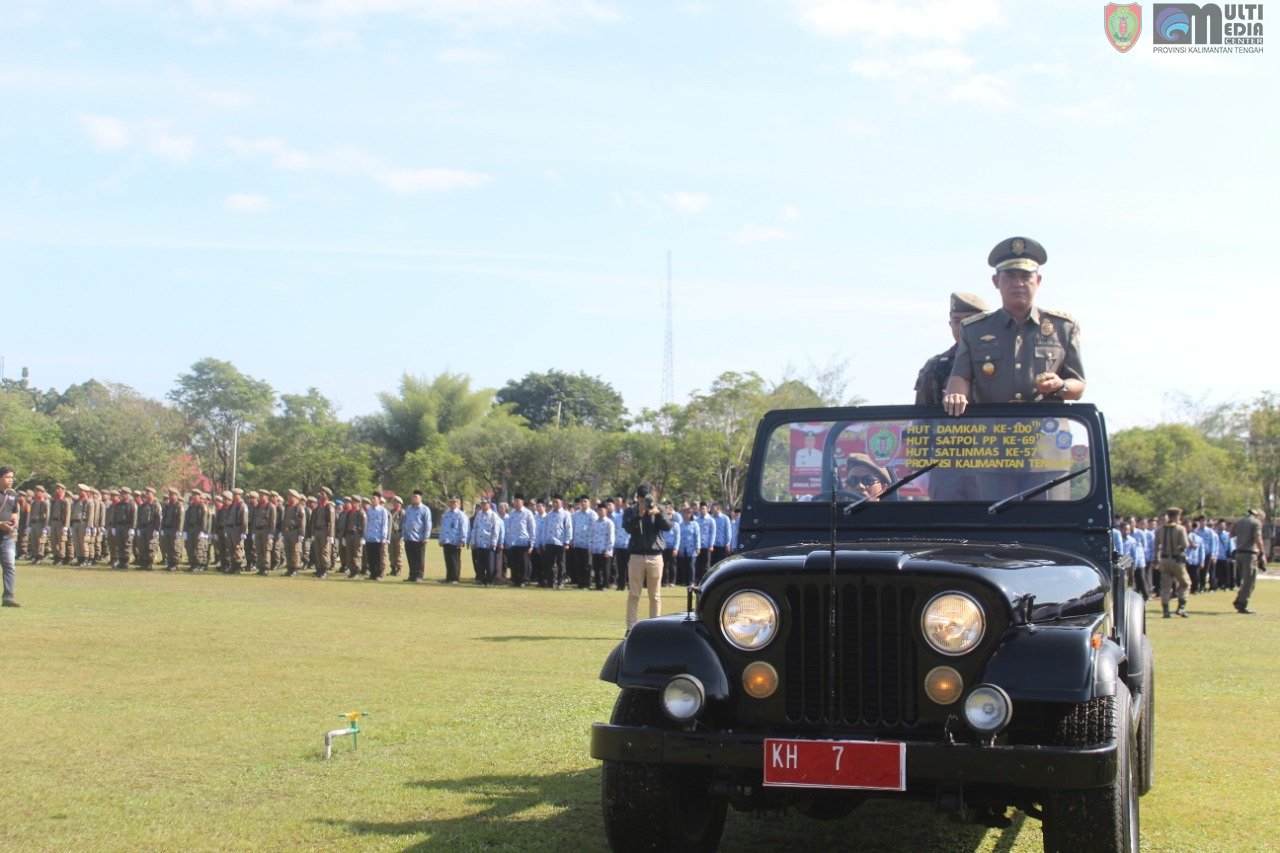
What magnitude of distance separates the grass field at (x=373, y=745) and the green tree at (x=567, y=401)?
77168 millimetres

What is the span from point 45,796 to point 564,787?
244 cm

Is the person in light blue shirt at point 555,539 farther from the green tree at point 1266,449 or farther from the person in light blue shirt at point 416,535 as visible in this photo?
the green tree at point 1266,449

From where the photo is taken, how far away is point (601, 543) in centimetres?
2792

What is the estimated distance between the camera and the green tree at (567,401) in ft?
305

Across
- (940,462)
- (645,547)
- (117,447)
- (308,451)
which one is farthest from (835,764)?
(308,451)

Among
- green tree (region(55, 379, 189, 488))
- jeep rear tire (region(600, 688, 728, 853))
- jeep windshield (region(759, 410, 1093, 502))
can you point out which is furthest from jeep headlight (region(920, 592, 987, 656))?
green tree (region(55, 379, 189, 488))

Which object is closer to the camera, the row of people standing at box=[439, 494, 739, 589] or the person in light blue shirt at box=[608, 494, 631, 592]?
the row of people standing at box=[439, 494, 739, 589]

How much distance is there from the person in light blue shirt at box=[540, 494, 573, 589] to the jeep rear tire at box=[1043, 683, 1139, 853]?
23.8 meters

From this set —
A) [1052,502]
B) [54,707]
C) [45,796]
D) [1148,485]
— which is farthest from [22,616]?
[1148,485]

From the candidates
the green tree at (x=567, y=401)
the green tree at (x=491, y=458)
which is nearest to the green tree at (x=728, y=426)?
the green tree at (x=491, y=458)

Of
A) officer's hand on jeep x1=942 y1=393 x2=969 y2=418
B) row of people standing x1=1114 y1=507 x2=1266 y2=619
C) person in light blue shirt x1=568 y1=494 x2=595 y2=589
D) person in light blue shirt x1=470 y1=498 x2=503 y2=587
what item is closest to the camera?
officer's hand on jeep x1=942 y1=393 x2=969 y2=418

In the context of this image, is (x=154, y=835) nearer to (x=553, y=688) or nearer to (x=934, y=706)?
(x=934, y=706)

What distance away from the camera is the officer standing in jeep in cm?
696

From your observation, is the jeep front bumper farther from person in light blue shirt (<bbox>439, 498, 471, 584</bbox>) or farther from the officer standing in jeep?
person in light blue shirt (<bbox>439, 498, 471, 584</bbox>)
